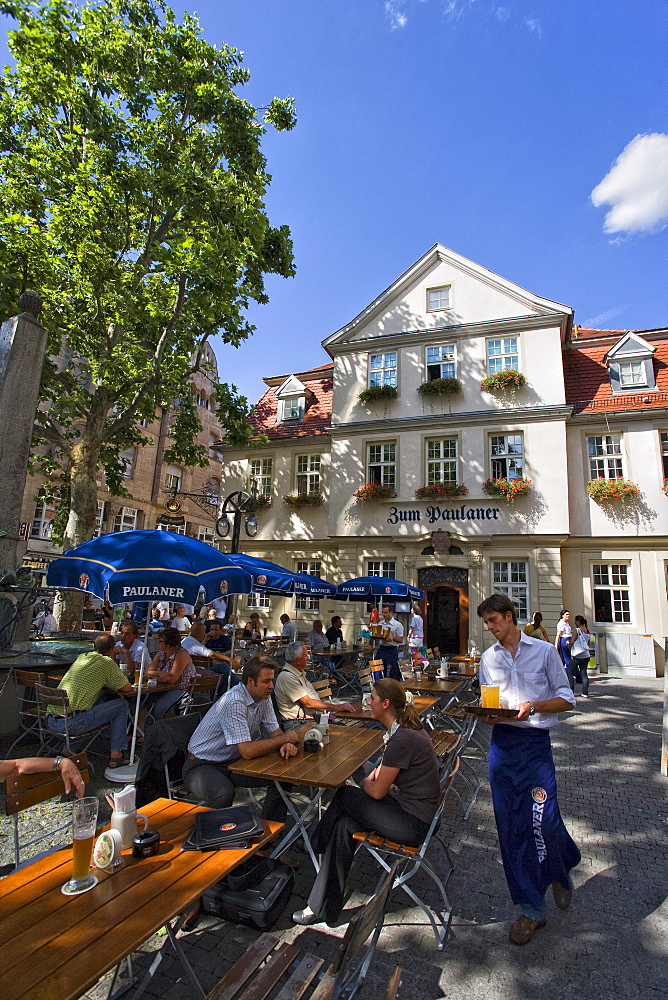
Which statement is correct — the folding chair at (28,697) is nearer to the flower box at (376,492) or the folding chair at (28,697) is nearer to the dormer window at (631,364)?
the flower box at (376,492)

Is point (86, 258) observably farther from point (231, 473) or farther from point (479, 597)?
point (479, 597)

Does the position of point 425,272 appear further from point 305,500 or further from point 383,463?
point 305,500

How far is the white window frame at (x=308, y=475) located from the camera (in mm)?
20703

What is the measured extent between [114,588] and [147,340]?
9484mm

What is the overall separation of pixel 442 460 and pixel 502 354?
4162 mm

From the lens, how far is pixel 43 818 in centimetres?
470

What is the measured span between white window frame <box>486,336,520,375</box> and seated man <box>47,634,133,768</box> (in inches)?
616

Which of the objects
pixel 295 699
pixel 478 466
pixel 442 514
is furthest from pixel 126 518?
pixel 295 699

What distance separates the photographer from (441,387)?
18.3m

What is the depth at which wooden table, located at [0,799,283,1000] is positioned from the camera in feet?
5.57

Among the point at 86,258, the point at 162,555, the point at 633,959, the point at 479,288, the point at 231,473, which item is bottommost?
the point at 633,959

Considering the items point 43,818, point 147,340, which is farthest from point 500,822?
point 147,340

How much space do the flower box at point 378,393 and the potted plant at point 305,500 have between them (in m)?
3.97

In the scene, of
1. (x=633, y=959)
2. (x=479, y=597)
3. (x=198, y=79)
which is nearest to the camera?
(x=633, y=959)
